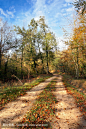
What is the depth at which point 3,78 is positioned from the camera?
21.3 meters

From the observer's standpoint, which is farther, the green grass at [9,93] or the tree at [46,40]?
the tree at [46,40]

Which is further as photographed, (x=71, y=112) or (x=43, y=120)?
(x=71, y=112)

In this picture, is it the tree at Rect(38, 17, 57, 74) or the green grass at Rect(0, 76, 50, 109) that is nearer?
the green grass at Rect(0, 76, 50, 109)

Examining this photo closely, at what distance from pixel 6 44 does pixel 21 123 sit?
1794 centimetres

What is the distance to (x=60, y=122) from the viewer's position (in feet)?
13.8

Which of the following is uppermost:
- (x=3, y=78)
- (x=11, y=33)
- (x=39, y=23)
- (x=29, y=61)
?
(x=39, y=23)

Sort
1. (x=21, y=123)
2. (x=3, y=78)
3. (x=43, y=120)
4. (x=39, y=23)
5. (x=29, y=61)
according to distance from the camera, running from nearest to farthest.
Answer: (x=21, y=123) → (x=43, y=120) → (x=3, y=78) → (x=29, y=61) → (x=39, y=23)

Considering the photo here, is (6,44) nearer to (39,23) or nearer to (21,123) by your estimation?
(21,123)

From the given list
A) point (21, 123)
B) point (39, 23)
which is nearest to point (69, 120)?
point (21, 123)

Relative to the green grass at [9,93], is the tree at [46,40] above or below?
above

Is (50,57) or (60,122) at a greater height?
(50,57)

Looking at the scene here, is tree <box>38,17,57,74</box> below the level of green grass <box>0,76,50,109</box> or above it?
above

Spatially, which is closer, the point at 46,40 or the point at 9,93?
the point at 9,93

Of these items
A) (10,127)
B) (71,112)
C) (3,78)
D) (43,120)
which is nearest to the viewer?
(10,127)
